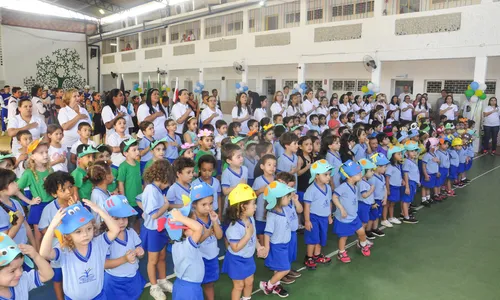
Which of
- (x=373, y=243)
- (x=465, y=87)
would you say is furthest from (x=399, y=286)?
(x=465, y=87)

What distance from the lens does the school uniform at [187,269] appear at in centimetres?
247

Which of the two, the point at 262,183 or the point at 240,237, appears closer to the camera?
the point at 240,237

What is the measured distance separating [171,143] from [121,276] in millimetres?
2773

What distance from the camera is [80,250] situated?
2240 mm

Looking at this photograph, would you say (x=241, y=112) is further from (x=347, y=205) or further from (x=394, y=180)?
(x=347, y=205)

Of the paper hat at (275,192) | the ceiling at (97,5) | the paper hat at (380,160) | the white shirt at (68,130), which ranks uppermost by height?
the ceiling at (97,5)

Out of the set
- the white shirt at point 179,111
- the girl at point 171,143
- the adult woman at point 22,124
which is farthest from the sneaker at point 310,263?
the adult woman at point 22,124

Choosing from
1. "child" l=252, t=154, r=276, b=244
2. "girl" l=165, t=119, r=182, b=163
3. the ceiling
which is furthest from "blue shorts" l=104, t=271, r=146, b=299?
the ceiling

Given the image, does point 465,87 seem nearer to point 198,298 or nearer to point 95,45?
point 198,298

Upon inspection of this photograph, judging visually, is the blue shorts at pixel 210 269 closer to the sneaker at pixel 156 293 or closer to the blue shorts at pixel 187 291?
the blue shorts at pixel 187 291

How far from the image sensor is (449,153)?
629cm

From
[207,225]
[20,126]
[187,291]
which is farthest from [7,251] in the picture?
[20,126]

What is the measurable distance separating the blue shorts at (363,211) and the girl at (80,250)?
2.91m

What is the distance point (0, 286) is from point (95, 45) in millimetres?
25883
